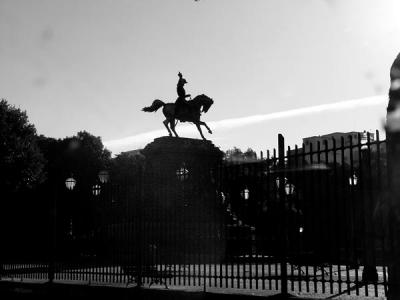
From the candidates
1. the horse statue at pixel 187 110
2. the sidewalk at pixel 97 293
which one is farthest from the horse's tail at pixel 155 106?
the sidewalk at pixel 97 293

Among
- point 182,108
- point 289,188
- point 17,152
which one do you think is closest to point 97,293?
point 289,188

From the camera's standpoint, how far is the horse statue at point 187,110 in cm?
2719

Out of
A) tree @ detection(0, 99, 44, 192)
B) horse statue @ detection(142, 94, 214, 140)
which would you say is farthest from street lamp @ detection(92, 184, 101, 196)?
tree @ detection(0, 99, 44, 192)

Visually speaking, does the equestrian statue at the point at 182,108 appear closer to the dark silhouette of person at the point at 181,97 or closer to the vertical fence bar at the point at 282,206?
the dark silhouette of person at the point at 181,97

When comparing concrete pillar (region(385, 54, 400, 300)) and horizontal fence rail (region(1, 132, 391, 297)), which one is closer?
concrete pillar (region(385, 54, 400, 300))

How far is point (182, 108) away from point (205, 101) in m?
1.39

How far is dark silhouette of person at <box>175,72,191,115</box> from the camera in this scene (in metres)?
27.2

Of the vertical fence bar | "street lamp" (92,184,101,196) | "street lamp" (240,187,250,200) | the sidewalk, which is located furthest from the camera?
"street lamp" (92,184,101,196)

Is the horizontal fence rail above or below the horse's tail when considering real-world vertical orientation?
below

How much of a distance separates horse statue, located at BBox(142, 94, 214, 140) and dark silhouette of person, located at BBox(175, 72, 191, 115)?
4.6 inches

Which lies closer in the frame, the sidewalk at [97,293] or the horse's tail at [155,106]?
A: the sidewalk at [97,293]

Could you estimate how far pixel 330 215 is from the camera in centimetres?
755

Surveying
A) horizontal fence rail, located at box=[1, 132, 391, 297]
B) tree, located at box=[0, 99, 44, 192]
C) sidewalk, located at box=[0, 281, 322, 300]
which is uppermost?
tree, located at box=[0, 99, 44, 192]

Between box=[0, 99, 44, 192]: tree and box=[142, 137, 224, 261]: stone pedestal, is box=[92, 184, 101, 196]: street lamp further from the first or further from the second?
box=[0, 99, 44, 192]: tree
